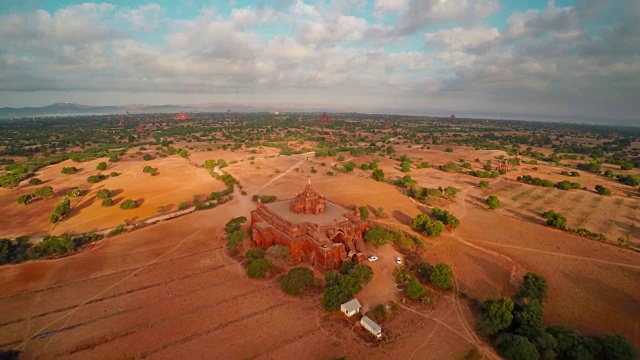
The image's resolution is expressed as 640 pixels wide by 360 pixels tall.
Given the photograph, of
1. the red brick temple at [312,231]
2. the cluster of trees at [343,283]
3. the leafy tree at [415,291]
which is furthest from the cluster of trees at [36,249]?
the leafy tree at [415,291]

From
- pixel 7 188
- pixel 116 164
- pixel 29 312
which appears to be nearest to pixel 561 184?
pixel 29 312

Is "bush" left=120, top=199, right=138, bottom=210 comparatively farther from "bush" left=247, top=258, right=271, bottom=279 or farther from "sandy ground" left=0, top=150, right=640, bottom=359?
"bush" left=247, top=258, right=271, bottom=279

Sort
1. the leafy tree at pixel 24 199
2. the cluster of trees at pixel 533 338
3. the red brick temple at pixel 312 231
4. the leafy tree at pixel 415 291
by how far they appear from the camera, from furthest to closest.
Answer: the leafy tree at pixel 24 199, the red brick temple at pixel 312 231, the leafy tree at pixel 415 291, the cluster of trees at pixel 533 338

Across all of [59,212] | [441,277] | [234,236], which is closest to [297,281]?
[234,236]

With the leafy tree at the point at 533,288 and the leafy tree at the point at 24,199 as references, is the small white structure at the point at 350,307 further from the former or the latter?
the leafy tree at the point at 24,199

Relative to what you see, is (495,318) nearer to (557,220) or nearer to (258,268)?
(258,268)

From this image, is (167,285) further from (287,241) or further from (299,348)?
(299,348)

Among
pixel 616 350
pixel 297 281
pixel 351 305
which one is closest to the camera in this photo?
pixel 616 350
